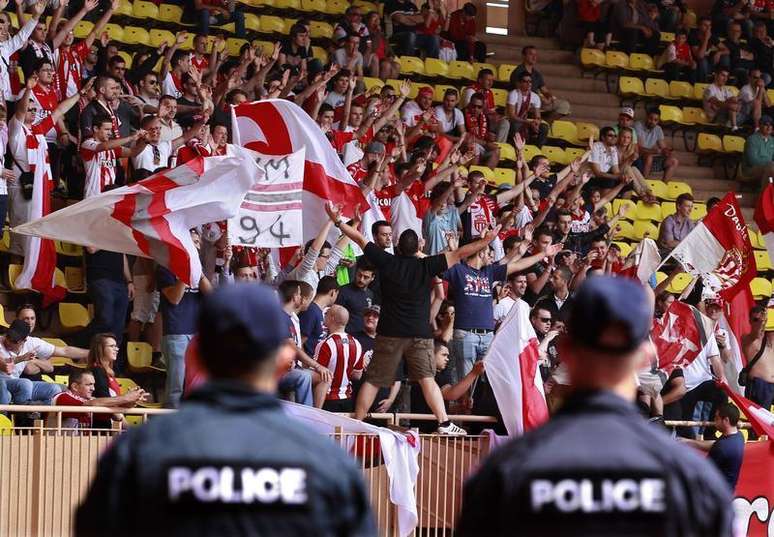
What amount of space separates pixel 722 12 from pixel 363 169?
10.3 meters

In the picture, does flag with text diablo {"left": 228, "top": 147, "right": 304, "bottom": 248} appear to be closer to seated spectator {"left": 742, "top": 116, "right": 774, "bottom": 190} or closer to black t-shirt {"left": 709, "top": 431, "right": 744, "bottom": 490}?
black t-shirt {"left": 709, "top": 431, "right": 744, "bottom": 490}

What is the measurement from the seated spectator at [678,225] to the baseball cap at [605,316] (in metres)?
14.5

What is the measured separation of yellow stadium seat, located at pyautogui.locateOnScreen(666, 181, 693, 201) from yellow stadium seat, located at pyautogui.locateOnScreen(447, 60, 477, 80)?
3210 millimetres

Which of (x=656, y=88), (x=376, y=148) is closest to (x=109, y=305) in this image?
(x=376, y=148)

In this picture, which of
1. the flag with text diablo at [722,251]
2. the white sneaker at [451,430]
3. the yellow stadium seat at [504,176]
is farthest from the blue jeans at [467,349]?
the yellow stadium seat at [504,176]

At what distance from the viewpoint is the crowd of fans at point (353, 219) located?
1130cm

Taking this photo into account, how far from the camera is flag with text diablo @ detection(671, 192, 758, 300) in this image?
14508 mm

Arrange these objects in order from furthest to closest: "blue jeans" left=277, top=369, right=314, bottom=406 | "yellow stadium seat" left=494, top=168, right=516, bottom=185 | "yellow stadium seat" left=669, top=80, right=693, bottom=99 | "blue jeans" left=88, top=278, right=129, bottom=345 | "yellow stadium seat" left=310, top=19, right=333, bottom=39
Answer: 1. "yellow stadium seat" left=669, top=80, right=693, bottom=99
2. "yellow stadium seat" left=310, top=19, right=333, bottom=39
3. "yellow stadium seat" left=494, top=168, right=516, bottom=185
4. "blue jeans" left=88, top=278, right=129, bottom=345
5. "blue jeans" left=277, top=369, right=314, bottom=406

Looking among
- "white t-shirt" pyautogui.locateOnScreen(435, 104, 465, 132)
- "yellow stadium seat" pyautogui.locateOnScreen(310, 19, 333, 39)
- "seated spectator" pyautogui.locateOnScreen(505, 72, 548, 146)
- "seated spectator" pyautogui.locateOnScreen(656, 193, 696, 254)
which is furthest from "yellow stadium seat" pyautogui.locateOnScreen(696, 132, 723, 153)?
"yellow stadium seat" pyautogui.locateOnScreen(310, 19, 333, 39)

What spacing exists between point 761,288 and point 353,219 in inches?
273

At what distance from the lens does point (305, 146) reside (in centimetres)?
1312

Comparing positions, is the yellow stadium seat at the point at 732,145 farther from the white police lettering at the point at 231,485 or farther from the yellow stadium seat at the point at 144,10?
the white police lettering at the point at 231,485

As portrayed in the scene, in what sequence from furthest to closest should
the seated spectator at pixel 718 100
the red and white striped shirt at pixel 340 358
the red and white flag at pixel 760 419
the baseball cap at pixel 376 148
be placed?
the seated spectator at pixel 718 100 < the baseball cap at pixel 376 148 < the red and white flag at pixel 760 419 < the red and white striped shirt at pixel 340 358

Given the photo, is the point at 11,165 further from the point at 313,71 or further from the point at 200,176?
the point at 313,71
